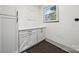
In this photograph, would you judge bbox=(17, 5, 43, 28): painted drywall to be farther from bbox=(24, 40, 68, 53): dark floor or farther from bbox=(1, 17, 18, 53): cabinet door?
bbox=(24, 40, 68, 53): dark floor

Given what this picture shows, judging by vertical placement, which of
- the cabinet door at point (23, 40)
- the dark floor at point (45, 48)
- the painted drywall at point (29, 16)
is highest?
the painted drywall at point (29, 16)

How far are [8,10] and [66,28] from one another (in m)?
0.88

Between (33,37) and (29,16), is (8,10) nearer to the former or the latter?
(29,16)

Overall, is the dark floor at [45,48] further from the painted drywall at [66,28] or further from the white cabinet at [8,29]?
the white cabinet at [8,29]

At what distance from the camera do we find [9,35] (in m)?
1.43

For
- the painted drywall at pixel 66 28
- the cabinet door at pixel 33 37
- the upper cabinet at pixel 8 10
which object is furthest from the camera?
the cabinet door at pixel 33 37

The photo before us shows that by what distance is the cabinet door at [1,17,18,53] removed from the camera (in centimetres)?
134

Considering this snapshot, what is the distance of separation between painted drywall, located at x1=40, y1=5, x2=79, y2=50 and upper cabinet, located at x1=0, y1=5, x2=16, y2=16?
53 centimetres


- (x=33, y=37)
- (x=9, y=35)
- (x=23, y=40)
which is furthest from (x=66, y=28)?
(x=9, y=35)

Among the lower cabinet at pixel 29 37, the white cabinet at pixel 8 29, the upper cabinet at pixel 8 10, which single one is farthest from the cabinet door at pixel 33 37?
the upper cabinet at pixel 8 10

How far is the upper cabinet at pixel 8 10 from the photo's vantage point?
1304mm

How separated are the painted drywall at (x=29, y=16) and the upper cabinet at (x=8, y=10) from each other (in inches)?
3.0

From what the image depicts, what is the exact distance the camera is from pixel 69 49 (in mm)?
1420
